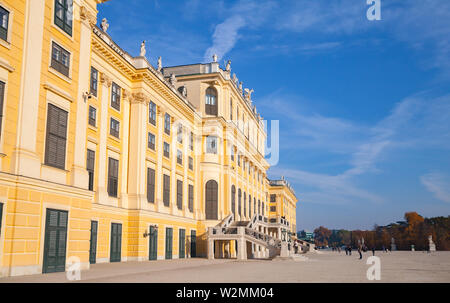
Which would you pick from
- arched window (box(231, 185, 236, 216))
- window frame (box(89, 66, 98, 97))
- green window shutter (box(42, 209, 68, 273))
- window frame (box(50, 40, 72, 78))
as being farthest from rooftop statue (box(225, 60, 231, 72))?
green window shutter (box(42, 209, 68, 273))

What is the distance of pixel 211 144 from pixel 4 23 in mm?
34334

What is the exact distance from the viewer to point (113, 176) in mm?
33094

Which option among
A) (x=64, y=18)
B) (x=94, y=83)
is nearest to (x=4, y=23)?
(x=64, y=18)

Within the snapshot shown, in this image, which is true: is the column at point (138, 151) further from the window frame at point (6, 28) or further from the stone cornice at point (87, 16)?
the window frame at point (6, 28)

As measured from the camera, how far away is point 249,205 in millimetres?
65812

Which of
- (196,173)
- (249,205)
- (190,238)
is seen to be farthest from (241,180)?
(190,238)

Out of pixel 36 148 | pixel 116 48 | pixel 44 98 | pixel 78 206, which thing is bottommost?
pixel 78 206

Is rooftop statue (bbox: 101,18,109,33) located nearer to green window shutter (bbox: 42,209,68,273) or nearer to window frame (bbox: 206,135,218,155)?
green window shutter (bbox: 42,209,68,273)

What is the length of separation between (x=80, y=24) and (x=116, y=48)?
10628mm

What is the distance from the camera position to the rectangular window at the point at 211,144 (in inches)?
2010

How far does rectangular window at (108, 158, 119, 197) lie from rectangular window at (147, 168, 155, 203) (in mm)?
3992

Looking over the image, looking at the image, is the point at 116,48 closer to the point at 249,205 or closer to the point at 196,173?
the point at 196,173

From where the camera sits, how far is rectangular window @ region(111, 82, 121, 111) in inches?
1318

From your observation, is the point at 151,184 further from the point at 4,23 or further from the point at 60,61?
the point at 4,23
